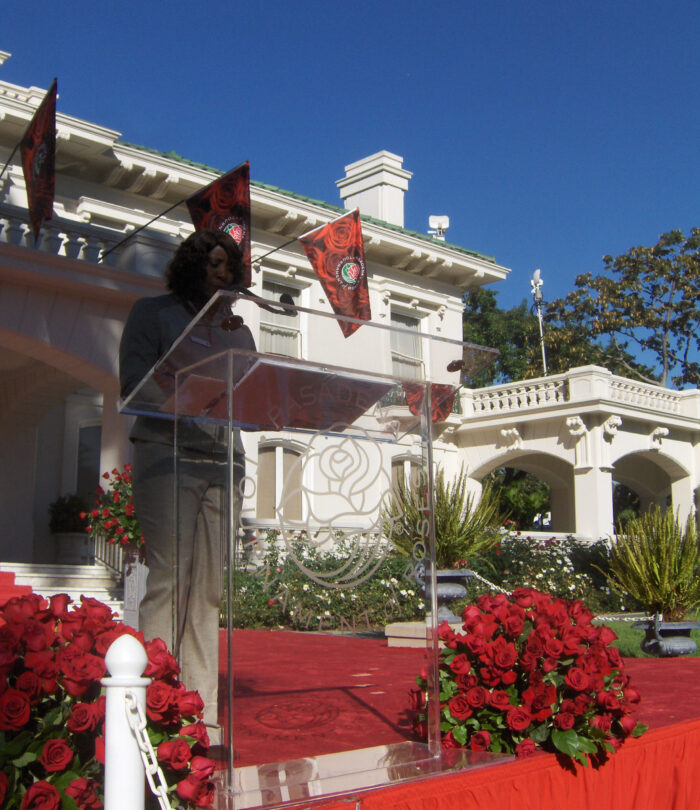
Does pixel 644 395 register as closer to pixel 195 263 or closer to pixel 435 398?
pixel 435 398

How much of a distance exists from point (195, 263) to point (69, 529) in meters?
12.0

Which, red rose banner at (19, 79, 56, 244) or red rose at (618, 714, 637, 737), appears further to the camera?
red rose banner at (19, 79, 56, 244)

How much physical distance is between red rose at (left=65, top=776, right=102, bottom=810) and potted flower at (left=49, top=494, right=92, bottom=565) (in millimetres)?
12483

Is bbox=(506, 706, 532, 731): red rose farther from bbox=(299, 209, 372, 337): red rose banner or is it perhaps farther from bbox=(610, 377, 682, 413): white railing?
bbox=(610, 377, 682, 413): white railing

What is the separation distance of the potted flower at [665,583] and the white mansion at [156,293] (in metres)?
5.51

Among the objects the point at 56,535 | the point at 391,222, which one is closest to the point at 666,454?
the point at 391,222

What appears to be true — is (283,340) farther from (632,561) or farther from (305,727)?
(632,561)

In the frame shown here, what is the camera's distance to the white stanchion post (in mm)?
2211

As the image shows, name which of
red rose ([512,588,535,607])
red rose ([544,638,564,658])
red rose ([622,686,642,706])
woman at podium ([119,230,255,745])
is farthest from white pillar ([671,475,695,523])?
woman at podium ([119,230,255,745])

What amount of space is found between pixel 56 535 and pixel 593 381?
458 inches

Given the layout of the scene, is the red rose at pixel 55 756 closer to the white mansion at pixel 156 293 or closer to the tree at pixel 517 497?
the white mansion at pixel 156 293

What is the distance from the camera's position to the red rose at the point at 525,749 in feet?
10.8

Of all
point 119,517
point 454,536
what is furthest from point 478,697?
point 119,517

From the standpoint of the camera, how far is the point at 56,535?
577 inches
